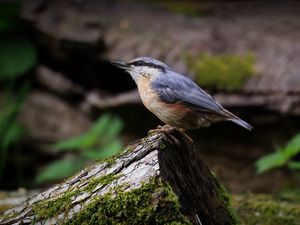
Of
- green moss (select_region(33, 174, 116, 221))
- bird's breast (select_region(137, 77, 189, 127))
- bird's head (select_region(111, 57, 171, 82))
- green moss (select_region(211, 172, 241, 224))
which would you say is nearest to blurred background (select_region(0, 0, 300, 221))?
bird's head (select_region(111, 57, 171, 82))

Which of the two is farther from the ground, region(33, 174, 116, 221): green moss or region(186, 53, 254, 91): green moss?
region(186, 53, 254, 91): green moss

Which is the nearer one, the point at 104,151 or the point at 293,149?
the point at 293,149

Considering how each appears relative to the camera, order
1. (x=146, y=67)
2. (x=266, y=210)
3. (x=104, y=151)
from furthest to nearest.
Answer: (x=104, y=151) → (x=266, y=210) → (x=146, y=67)

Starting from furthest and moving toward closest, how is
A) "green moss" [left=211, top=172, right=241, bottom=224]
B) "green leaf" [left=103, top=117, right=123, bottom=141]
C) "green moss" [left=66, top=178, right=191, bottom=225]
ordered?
"green leaf" [left=103, top=117, right=123, bottom=141] → "green moss" [left=211, top=172, right=241, bottom=224] → "green moss" [left=66, top=178, right=191, bottom=225]

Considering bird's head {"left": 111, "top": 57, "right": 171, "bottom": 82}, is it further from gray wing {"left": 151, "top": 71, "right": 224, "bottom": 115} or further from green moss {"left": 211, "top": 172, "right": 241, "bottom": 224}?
green moss {"left": 211, "top": 172, "right": 241, "bottom": 224}

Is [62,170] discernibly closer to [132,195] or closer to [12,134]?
[12,134]

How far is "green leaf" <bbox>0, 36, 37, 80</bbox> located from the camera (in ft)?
22.1

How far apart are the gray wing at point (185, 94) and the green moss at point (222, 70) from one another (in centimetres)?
245

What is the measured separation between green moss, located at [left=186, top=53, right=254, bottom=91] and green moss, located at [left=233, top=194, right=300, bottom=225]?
70.9 inches

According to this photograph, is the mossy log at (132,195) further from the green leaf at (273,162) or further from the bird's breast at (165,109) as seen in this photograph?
the green leaf at (273,162)

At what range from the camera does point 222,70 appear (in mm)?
6176

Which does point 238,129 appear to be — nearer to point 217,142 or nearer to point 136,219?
point 217,142

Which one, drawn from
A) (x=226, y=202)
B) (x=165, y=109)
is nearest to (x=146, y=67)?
(x=165, y=109)

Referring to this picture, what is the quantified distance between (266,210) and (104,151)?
213cm
